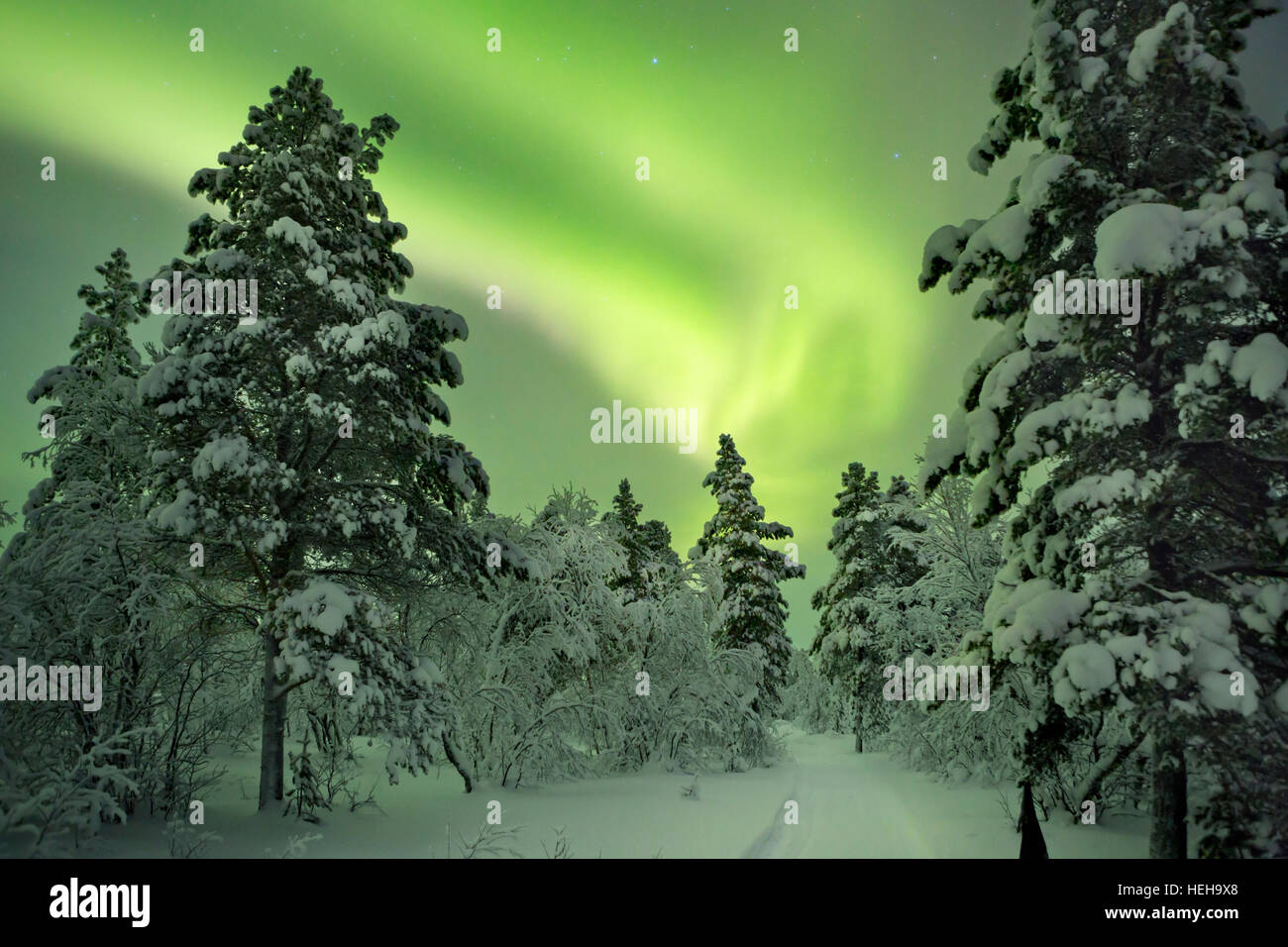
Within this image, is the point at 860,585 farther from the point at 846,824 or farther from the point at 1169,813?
the point at 1169,813

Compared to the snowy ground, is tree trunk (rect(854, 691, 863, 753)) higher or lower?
lower

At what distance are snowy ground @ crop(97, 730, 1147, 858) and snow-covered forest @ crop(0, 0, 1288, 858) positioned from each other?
0.12m

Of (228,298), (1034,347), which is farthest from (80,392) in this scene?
(1034,347)

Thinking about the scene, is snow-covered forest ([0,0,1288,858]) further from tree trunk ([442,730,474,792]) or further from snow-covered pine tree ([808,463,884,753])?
snow-covered pine tree ([808,463,884,753])

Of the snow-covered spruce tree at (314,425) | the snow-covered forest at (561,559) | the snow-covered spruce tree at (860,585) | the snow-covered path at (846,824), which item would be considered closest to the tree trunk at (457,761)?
the snow-covered forest at (561,559)

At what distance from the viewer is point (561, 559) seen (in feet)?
50.1

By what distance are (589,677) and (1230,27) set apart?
16279 millimetres

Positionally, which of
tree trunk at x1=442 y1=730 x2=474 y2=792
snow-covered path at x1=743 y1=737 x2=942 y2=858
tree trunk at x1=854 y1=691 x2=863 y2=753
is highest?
tree trunk at x1=442 y1=730 x2=474 y2=792

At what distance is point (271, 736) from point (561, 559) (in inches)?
279

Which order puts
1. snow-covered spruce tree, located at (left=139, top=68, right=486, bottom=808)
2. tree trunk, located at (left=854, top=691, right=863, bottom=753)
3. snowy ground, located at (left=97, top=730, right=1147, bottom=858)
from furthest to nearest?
tree trunk, located at (left=854, top=691, right=863, bottom=753)
snow-covered spruce tree, located at (left=139, top=68, right=486, bottom=808)
snowy ground, located at (left=97, top=730, right=1147, bottom=858)

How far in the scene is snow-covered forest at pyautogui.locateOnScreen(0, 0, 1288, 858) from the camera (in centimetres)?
628

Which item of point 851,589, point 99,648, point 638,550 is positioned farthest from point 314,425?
point 851,589

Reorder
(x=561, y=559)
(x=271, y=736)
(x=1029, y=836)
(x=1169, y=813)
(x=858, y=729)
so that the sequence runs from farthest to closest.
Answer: (x=858, y=729), (x=561, y=559), (x=271, y=736), (x=1169, y=813), (x=1029, y=836)

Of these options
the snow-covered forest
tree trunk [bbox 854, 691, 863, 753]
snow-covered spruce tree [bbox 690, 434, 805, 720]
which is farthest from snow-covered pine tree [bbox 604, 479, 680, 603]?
tree trunk [bbox 854, 691, 863, 753]
